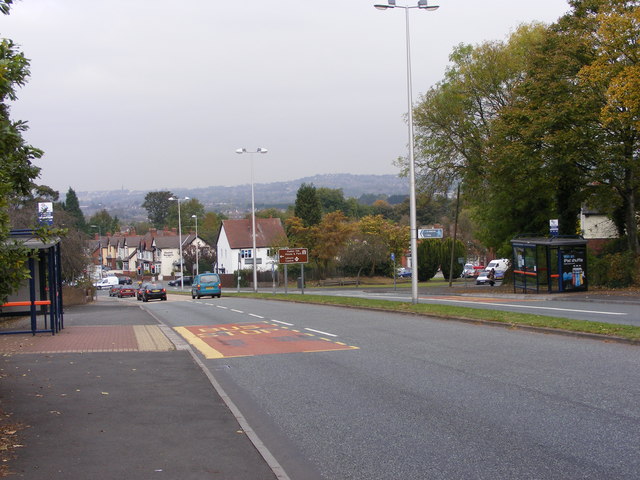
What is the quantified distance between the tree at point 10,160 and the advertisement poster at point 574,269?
25.9m

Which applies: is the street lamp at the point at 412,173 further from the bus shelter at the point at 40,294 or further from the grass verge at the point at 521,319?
the bus shelter at the point at 40,294

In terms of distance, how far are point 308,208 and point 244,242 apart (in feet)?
46.1

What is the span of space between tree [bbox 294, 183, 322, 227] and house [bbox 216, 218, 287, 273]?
8.37 metres

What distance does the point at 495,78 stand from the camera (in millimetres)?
39438

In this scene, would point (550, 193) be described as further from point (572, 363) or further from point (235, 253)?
point (235, 253)

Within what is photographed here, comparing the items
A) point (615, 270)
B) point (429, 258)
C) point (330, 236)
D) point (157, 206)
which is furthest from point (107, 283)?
point (157, 206)

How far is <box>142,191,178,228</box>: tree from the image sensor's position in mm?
188000

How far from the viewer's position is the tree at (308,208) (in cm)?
8506

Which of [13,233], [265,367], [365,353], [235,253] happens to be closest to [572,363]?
[365,353]

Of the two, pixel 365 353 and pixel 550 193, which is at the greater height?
pixel 550 193

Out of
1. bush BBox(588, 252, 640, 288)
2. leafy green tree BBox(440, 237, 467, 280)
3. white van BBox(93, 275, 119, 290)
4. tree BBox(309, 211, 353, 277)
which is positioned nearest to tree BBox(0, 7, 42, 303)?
bush BBox(588, 252, 640, 288)

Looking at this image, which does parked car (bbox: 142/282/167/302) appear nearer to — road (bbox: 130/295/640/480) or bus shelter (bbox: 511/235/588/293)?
bus shelter (bbox: 511/235/588/293)

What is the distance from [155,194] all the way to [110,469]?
617 ft

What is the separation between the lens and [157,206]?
18938cm
